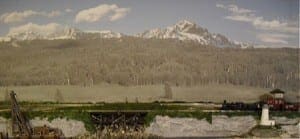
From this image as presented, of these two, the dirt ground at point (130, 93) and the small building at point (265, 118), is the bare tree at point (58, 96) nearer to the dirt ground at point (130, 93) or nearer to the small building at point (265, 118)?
the dirt ground at point (130, 93)

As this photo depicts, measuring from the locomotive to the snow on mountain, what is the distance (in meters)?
2.02

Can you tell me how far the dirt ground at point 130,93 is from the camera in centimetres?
1146

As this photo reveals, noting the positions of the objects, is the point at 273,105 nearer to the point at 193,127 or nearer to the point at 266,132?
the point at 266,132

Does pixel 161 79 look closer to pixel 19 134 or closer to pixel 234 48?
pixel 234 48

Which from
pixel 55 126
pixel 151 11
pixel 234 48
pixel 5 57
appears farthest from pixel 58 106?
pixel 234 48

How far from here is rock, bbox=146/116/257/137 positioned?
11.2 meters

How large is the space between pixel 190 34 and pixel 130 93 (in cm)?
131

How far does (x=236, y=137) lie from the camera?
36.7 feet

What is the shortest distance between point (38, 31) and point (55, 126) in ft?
4.90

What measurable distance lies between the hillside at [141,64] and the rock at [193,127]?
76 centimetres

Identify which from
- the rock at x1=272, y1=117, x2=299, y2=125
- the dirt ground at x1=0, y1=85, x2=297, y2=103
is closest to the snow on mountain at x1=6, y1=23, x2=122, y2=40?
the dirt ground at x1=0, y1=85, x2=297, y2=103

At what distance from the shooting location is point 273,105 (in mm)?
11508

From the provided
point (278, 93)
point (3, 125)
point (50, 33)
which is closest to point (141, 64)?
point (50, 33)

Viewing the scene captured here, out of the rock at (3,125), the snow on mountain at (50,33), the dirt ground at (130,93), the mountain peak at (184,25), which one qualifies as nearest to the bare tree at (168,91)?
the dirt ground at (130,93)
